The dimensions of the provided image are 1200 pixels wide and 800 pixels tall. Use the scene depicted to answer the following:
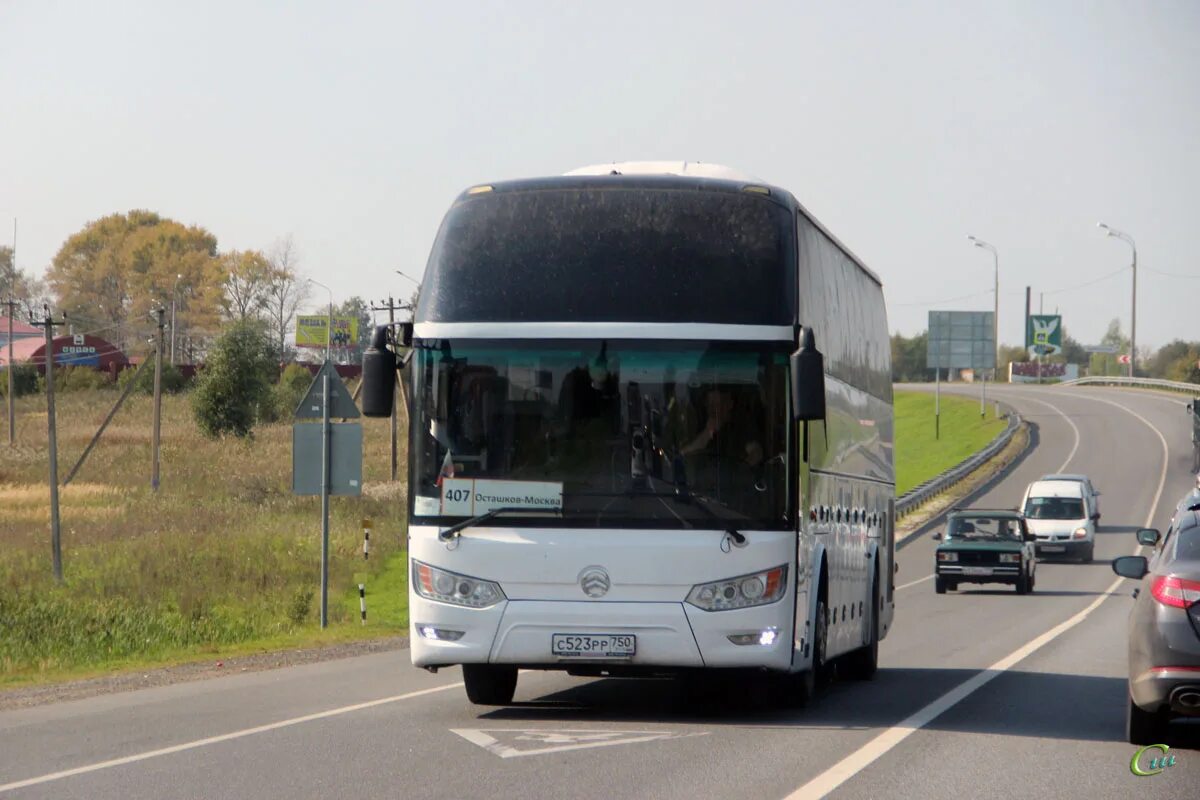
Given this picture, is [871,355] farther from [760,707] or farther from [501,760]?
[501,760]

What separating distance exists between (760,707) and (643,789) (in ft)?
14.0

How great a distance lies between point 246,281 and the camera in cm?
12069

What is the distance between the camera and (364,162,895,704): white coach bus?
34.9 feet

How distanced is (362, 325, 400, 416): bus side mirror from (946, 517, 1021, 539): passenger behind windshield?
26.0 meters

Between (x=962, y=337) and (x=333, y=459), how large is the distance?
8608cm

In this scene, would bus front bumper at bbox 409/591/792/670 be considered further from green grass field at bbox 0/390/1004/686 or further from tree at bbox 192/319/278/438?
tree at bbox 192/319/278/438

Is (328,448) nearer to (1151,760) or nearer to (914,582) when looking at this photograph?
(1151,760)

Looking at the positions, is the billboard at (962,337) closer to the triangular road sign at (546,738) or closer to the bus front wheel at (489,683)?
the bus front wheel at (489,683)

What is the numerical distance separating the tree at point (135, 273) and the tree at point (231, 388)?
145 ft

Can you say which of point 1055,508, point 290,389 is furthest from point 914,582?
point 290,389

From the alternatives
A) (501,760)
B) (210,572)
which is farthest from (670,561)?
(210,572)

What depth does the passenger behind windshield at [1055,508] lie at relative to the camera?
1852 inches

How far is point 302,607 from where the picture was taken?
2466cm

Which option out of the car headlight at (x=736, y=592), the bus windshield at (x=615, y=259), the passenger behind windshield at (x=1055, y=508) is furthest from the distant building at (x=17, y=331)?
the car headlight at (x=736, y=592)
